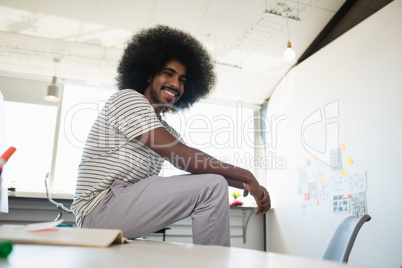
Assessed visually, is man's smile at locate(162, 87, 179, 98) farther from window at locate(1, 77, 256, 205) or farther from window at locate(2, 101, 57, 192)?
window at locate(2, 101, 57, 192)

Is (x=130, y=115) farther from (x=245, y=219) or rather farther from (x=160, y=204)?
(x=245, y=219)

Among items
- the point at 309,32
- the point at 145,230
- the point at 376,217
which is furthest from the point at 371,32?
the point at 145,230

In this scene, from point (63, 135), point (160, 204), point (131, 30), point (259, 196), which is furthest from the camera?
point (63, 135)

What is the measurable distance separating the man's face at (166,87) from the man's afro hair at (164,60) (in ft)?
0.33

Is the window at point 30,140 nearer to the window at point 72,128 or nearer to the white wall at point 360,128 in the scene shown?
the window at point 72,128

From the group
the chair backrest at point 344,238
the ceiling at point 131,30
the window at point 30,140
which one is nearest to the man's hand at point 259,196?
the chair backrest at point 344,238

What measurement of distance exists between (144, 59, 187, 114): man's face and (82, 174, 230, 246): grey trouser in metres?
0.57

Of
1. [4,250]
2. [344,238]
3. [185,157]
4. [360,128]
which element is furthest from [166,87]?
[360,128]

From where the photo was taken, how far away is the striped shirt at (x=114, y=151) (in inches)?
49.1

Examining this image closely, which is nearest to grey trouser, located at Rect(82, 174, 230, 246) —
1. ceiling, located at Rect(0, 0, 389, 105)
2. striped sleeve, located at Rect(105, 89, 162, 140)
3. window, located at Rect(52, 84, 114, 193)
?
striped sleeve, located at Rect(105, 89, 162, 140)

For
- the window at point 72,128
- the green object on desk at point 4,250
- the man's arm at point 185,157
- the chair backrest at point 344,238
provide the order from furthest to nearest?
the window at point 72,128, the chair backrest at point 344,238, the man's arm at point 185,157, the green object on desk at point 4,250

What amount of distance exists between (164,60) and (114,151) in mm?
818

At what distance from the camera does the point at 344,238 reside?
5.06ft

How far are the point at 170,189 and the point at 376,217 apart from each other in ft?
8.10
